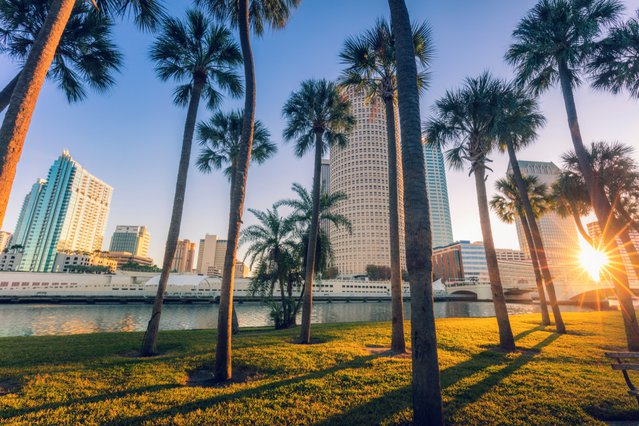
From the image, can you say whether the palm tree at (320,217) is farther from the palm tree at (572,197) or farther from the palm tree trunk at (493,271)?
the palm tree at (572,197)

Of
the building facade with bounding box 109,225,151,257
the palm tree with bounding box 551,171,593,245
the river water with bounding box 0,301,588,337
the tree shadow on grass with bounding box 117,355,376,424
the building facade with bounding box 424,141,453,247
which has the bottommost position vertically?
the river water with bounding box 0,301,588,337

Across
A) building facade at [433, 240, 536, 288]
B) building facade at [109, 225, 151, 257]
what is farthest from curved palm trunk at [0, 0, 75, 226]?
building facade at [109, 225, 151, 257]

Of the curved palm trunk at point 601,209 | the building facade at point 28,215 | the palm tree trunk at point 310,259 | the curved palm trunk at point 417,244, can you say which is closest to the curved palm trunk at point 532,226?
the curved palm trunk at point 601,209

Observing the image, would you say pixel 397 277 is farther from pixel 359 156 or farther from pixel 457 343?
pixel 359 156

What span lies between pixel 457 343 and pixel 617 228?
11.0 m

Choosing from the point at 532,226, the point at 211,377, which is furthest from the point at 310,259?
the point at 532,226

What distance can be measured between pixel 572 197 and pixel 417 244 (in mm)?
23815

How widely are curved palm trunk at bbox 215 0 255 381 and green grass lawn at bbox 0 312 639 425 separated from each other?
0.76 metres

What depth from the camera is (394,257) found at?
9.94m

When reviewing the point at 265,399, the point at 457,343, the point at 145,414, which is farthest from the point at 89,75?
the point at 457,343

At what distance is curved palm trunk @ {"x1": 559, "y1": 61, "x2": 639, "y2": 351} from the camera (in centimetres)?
958

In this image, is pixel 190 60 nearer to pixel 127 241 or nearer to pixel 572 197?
pixel 572 197

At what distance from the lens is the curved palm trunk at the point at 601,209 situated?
9578mm

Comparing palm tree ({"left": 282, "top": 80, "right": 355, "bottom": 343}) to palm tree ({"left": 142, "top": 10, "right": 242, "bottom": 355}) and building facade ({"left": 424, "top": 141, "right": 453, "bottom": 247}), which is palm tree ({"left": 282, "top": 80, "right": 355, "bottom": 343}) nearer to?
palm tree ({"left": 142, "top": 10, "right": 242, "bottom": 355})
